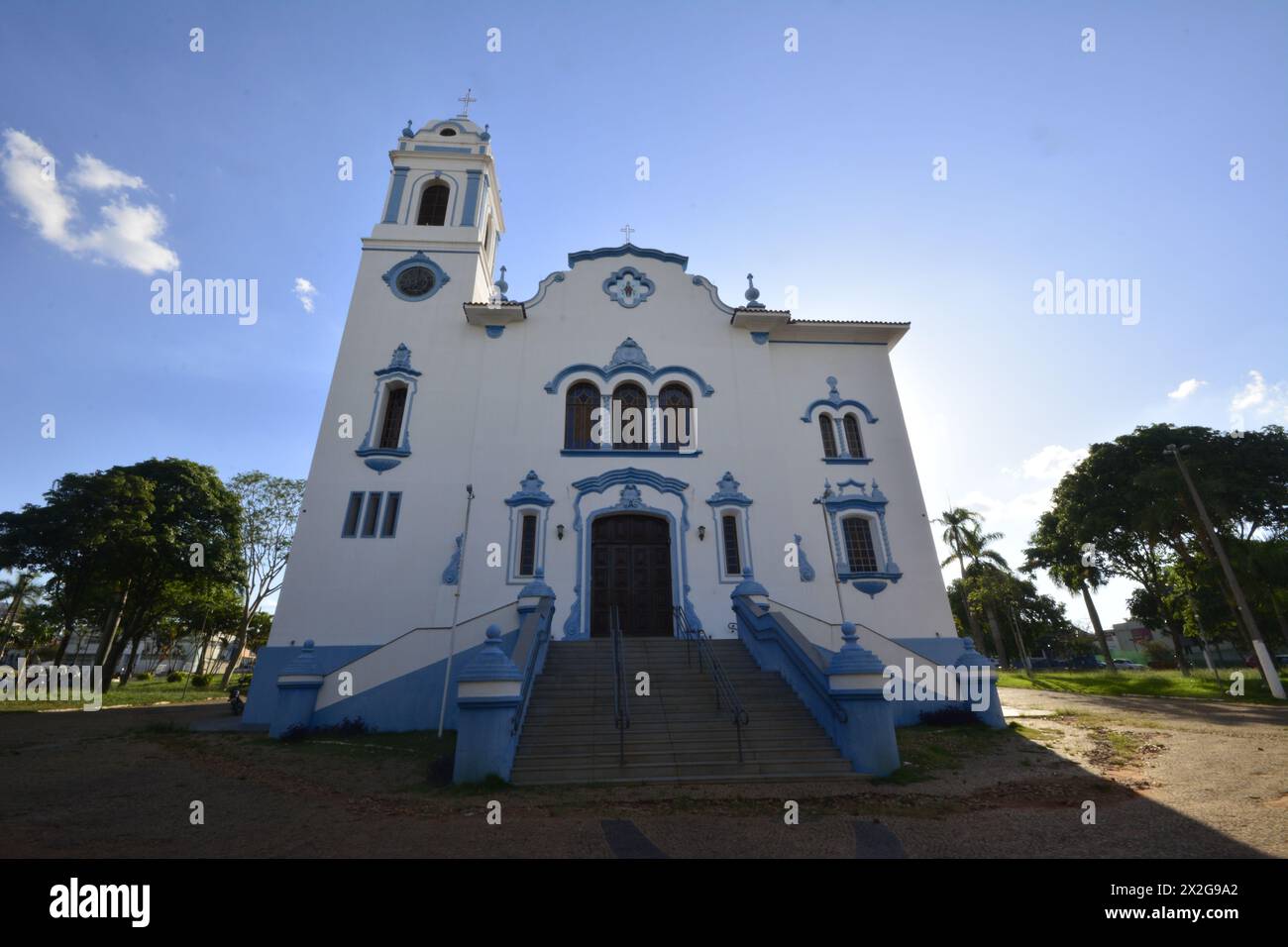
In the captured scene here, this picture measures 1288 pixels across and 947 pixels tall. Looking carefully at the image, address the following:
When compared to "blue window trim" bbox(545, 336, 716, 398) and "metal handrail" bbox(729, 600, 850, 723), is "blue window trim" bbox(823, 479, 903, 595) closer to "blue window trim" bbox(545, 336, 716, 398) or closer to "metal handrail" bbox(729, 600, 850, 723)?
"blue window trim" bbox(545, 336, 716, 398)

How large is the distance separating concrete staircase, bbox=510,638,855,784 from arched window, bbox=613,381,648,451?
272 inches

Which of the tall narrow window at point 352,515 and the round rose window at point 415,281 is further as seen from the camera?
the round rose window at point 415,281

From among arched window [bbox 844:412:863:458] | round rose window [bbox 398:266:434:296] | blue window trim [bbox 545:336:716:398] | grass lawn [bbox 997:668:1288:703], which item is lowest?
grass lawn [bbox 997:668:1288:703]

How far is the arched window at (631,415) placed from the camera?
17.3m

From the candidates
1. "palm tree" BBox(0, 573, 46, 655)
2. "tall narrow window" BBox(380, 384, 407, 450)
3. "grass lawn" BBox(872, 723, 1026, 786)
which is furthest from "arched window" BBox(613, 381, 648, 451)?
"palm tree" BBox(0, 573, 46, 655)

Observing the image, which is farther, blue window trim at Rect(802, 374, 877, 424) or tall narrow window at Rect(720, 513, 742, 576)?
blue window trim at Rect(802, 374, 877, 424)

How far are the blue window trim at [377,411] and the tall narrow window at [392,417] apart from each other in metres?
0.22

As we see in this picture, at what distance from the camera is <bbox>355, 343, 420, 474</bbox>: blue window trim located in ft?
54.1

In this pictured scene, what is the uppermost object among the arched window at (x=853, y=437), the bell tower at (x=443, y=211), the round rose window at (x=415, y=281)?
the bell tower at (x=443, y=211)

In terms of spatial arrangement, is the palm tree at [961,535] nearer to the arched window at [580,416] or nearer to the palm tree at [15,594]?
the arched window at [580,416]

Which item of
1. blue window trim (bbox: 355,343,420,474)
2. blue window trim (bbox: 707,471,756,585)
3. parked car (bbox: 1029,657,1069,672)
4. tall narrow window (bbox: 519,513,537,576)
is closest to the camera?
tall narrow window (bbox: 519,513,537,576)

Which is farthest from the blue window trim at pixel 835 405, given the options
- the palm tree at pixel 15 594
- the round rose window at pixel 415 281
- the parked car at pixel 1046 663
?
the parked car at pixel 1046 663

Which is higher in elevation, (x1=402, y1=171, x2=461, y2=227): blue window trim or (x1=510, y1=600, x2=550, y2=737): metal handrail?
(x1=402, y1=171, x2=461, y2=227): blue window trim
